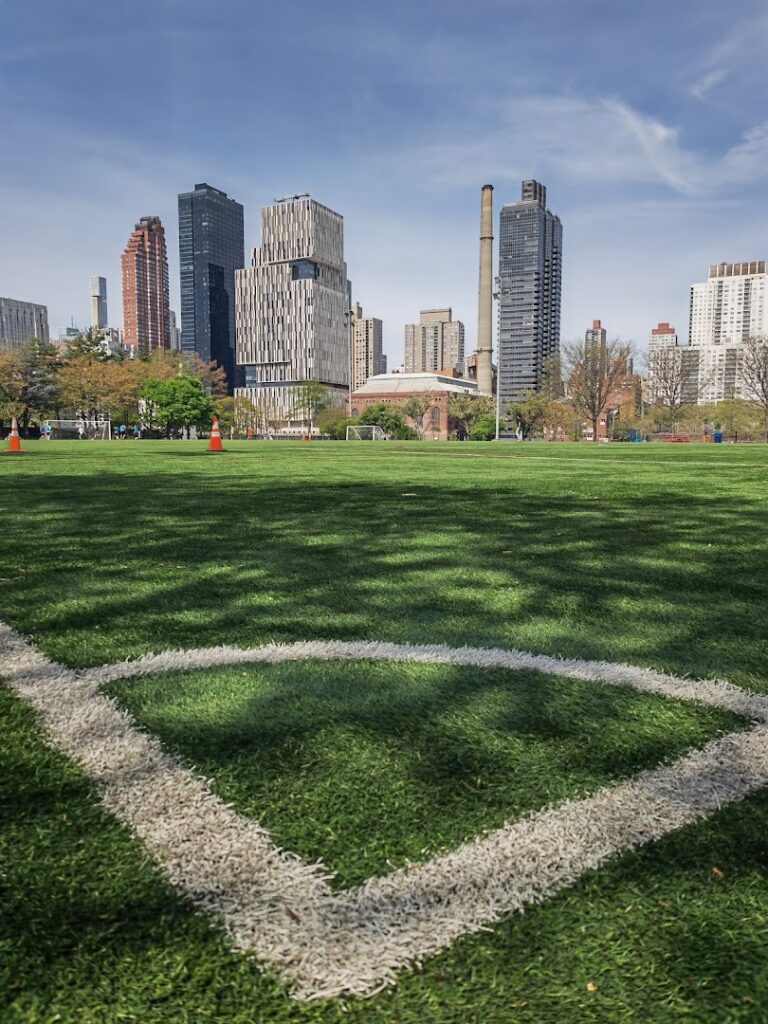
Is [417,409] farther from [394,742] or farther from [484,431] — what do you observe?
[394,742]

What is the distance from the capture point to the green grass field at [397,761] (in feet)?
3.28

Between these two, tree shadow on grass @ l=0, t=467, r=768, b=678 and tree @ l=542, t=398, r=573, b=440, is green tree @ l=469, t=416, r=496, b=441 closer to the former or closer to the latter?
tree @ l=542, t=398, r=573, b=440

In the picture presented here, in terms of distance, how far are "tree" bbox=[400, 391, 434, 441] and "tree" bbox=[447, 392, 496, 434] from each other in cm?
368

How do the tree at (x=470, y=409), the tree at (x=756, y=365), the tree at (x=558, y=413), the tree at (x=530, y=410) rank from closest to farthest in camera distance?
1. the tree at (x=756, y=365)
2. the tree at (x=558, y=413)
3. the tree at (x=530, y=410)
4. the tree at (x=470, y=409)

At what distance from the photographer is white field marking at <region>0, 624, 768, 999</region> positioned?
1.08m

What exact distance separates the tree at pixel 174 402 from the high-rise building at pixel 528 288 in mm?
86644

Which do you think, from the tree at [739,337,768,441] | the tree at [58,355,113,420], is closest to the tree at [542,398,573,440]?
the tree at [739,337,768,441]

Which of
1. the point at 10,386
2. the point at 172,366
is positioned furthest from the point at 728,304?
the point at 10,386

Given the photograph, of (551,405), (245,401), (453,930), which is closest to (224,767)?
(453,930)

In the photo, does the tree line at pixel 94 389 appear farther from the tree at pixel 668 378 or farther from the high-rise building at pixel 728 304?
the high-rise building at pixel 728 304

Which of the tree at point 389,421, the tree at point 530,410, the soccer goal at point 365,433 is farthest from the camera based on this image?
the tree at point 389,421

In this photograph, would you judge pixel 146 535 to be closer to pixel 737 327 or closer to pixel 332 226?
pixel 332 226

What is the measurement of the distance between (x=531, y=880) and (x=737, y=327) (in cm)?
18747

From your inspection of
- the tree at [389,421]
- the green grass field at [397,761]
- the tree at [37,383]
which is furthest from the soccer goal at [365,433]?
the green grass field at [397,761]
